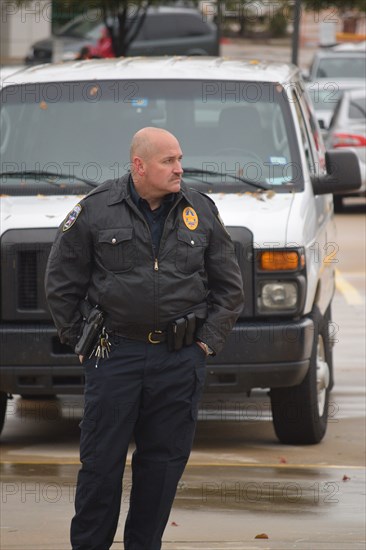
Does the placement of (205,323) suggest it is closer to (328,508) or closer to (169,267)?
(169,267)

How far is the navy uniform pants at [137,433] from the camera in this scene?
17.2 ft

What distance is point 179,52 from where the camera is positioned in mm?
37781

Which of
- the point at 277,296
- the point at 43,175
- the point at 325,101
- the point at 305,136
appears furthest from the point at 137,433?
the point at 325,101

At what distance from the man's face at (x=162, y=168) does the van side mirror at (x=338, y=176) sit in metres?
3.22

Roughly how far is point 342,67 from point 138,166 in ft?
83.8

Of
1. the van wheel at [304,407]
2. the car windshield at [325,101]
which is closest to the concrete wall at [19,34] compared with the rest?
the car windshield at [325,101]

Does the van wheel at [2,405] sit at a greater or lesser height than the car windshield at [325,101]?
greater

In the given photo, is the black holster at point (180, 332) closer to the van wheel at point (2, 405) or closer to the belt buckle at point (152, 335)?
the belt buckle at point (152, 335)

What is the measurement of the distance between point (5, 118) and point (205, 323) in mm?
3788

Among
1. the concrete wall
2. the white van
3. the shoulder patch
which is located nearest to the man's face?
the shoulder patch

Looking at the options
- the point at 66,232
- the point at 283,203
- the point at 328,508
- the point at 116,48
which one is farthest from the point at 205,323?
the point at 116,48

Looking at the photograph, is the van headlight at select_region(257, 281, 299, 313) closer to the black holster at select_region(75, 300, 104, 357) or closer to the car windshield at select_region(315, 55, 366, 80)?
the black holster at select_region(75, 300, 104, 357)

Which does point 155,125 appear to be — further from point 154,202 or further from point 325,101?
point 325,101

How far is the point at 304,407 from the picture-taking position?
8.05 m
